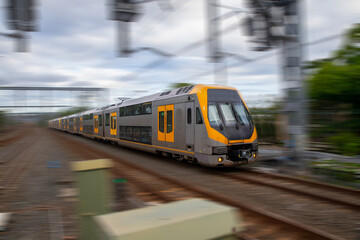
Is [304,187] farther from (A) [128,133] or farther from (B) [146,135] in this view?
(A) [128,133]

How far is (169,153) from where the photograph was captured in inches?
460

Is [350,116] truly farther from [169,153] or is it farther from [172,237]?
[172,237]

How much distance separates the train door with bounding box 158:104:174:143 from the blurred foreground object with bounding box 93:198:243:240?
28.7 ft

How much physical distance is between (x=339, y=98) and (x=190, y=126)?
7.12 m

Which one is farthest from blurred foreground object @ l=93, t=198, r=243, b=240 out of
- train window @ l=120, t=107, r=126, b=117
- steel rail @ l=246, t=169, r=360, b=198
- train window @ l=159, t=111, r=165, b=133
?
train window @ l=120, t=107, r=126, b=117

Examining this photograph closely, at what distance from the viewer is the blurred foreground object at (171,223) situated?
72.5 inches

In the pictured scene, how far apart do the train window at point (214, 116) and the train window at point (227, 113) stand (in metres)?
0.26

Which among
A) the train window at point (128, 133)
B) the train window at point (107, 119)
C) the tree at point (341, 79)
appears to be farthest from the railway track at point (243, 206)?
the train window at point (107, 119)

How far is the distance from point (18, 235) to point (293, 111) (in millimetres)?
7748

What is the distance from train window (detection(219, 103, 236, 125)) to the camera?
30.8 feet

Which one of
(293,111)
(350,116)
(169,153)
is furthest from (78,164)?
(350,116)

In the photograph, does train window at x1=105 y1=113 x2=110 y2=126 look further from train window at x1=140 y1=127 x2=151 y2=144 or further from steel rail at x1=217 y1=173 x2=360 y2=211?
steel rail at x1=217 y1=173 x2=360 y2=211

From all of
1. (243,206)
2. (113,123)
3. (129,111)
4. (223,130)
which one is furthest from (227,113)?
(113,123)

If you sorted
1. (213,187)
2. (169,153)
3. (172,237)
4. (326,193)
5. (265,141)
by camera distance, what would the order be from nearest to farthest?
(172,237)
(326,193)
(213,187)
(169,153)
(265,141)
